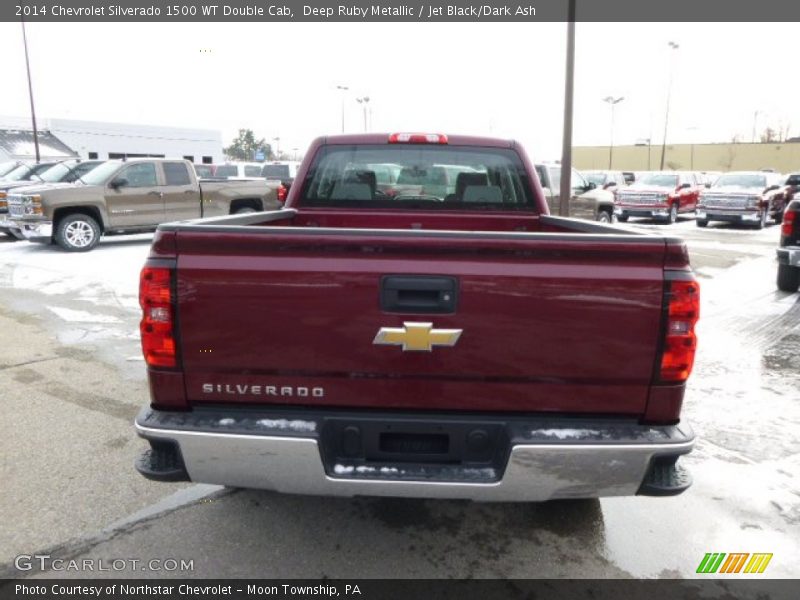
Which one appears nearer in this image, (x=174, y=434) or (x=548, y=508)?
(x=174, y=434)

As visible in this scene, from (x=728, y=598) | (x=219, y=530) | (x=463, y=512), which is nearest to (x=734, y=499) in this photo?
(x=728, y=598)

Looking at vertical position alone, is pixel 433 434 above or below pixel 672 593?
→ above

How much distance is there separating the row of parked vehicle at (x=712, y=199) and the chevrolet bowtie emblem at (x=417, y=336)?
758 inches

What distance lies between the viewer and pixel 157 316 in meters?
2.37

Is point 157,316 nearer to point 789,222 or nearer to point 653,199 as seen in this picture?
point 789,222

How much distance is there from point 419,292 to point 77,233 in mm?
12528

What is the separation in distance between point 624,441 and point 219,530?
2045 millimetres

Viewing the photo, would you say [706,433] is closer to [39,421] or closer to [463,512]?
[463,512]

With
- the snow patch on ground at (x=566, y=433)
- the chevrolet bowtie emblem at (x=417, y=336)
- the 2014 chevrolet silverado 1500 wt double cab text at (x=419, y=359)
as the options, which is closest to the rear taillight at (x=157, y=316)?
the 2014 chevrolet silverado 1500 wt double cab text at (x=419, y=359)

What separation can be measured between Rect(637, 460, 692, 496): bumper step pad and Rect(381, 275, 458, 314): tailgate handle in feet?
3.43

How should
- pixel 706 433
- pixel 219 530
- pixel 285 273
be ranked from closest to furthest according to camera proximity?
1. pixel 285 273
2. pixel 219 530
3. pixel 706 433

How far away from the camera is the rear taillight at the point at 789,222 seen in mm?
8539

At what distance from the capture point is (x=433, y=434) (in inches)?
96.0
